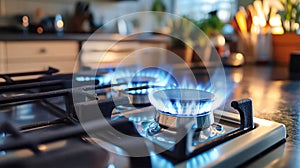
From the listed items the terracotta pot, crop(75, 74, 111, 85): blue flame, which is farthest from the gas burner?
the terracotta pot

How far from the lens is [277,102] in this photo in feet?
2.27

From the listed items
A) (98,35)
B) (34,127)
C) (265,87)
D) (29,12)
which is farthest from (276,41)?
(29,12)

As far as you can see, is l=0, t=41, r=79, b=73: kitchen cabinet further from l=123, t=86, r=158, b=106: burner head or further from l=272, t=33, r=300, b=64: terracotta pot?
l=123, t=86, r=158, b=106: burner head

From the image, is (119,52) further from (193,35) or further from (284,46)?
(284,46)

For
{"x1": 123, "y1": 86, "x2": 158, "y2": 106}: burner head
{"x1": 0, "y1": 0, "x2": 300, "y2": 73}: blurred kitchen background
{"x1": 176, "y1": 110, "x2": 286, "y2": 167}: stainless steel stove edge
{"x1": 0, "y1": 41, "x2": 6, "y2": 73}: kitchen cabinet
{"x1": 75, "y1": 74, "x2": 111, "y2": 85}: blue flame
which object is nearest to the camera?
{"x1": 176, "y1": 110, "x2": 286, "y2": 167}: stainless steel stove edge

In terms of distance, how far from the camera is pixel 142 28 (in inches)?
129

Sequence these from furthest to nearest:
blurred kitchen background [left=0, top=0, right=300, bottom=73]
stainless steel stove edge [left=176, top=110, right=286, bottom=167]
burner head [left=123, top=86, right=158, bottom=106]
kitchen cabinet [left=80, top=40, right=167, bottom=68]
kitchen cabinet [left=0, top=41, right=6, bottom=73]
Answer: kitchen cabinet [left=80, top=40, right=167, bottom=68], kitchen cabinet [left=0, top=41, right=6, bottom=73], blurred kitchen background [left=0, top=0, right=300, bottom=73], burner head [left=123, top=86, right=158, bottom=106], stainless steel stove edge [left=176, top=110, right=286, bottom=167]

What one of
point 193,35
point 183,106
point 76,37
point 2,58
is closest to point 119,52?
point 76,37

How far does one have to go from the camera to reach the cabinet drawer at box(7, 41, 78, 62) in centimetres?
200

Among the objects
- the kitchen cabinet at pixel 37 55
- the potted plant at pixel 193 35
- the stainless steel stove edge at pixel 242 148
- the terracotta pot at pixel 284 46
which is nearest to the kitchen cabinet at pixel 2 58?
the kitchen cabinet at pixel 37 55

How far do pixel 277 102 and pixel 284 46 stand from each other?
2.87ft

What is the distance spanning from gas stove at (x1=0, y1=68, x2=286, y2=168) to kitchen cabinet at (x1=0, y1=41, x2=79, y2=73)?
1.59m

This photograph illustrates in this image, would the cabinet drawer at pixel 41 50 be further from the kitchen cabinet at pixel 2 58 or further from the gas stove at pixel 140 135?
the gas stove at pixel 140 135

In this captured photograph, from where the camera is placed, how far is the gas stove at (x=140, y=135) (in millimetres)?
310
